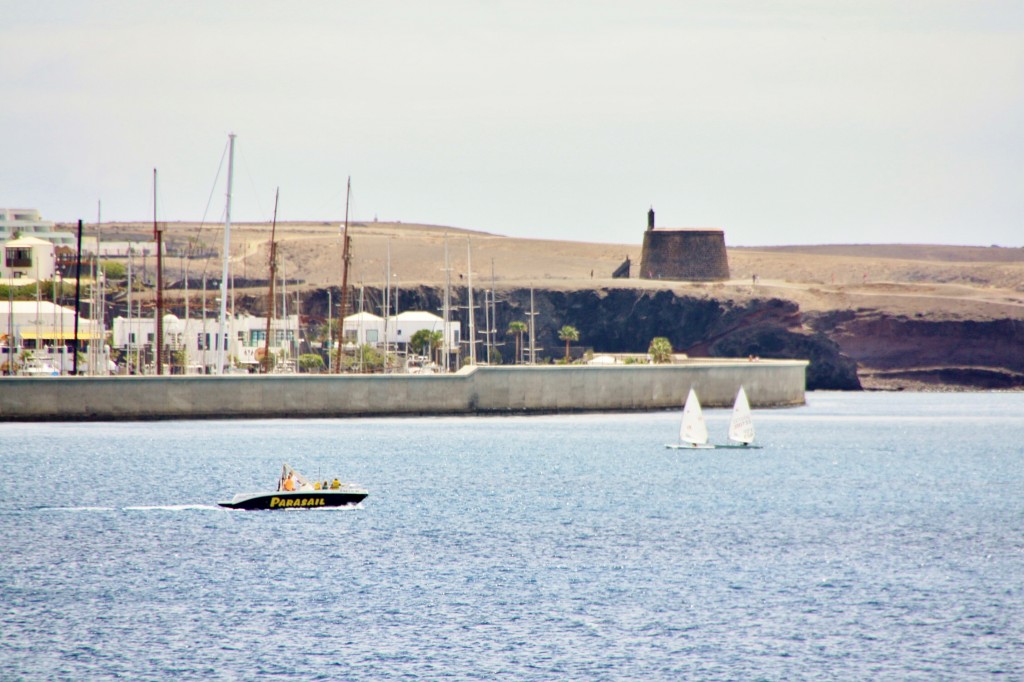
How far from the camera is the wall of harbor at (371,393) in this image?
83438mm

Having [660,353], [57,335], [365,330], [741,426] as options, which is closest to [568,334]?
[365,330]

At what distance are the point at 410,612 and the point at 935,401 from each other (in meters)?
124

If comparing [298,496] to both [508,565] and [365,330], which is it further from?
[365,330]

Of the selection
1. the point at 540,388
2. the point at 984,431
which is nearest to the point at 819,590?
the point at 540,388

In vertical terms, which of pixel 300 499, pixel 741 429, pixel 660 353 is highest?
pixel 660 353

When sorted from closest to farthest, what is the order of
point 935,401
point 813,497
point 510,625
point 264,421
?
point 510,625, point 813,497, point 264,421, point 935,401

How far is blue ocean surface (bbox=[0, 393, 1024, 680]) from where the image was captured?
32.2m

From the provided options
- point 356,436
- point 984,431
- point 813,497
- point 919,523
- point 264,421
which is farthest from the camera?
point 984,431

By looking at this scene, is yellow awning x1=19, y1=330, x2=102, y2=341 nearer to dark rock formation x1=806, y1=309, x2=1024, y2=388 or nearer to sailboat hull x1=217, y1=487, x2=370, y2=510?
sailboat hull x1=217, y1=487, x2=370, y2=510

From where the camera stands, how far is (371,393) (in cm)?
8981

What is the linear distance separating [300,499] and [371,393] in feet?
119

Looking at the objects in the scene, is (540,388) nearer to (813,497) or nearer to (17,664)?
(813,497)

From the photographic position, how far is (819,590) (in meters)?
39.4

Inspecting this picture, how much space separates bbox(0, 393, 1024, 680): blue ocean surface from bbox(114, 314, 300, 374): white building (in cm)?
3824
